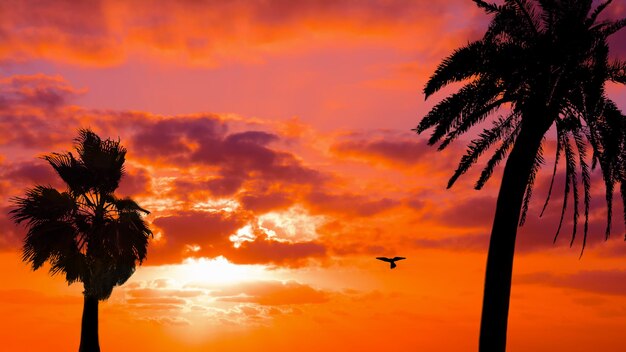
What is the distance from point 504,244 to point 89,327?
2126cm

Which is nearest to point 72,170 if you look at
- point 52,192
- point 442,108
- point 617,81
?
point 52,192

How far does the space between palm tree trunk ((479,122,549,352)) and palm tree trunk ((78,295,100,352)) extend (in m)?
20.0

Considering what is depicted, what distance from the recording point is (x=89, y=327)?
3853 centimetres

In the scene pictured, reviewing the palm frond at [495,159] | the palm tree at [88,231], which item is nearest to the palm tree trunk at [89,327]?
the palm tree at [88,231]

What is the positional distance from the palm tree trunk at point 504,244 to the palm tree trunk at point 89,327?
65.7ft

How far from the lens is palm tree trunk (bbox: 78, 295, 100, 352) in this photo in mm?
38281

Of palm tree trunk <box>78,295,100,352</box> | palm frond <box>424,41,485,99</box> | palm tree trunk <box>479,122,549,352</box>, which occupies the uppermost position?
palm frond <box>424,41,485,99</box>

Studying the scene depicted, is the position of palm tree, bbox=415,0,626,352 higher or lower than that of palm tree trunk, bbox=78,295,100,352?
higher

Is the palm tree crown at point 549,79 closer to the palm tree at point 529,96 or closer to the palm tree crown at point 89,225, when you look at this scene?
the palm tree at point 529,96

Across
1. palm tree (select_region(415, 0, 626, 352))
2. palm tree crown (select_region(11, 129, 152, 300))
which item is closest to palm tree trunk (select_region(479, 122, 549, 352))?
palm tree (select_region(415, 0, 626, 352))

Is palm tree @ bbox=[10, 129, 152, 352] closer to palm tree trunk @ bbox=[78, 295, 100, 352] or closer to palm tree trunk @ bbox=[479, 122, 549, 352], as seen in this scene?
palm tree trunk @ bbox=[78, 295, 100, 352]

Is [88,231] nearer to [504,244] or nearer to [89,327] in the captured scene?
[89,327]

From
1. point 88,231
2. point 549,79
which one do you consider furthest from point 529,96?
point 88,231

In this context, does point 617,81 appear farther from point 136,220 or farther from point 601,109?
point 136,220
